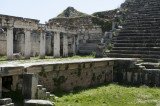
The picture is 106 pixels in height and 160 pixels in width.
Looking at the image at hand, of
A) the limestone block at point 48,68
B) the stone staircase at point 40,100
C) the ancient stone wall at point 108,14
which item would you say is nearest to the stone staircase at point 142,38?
the ancient stone wall at point 108,14

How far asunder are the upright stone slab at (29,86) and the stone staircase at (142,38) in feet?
22.9

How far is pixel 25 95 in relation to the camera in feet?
27.0

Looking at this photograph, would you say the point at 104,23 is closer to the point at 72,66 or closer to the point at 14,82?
the point at 72,66

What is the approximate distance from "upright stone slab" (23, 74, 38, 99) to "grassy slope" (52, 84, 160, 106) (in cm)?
97

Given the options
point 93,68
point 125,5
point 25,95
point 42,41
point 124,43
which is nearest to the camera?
point 25,95

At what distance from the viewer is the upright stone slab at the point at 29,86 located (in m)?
8.13

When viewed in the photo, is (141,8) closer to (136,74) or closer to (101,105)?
(136,74)

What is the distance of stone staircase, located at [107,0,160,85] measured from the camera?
1387 centimetres

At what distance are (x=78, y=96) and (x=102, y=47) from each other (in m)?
7.87

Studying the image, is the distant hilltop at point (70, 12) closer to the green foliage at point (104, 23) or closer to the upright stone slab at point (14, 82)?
the green foliage at point (104, 23)

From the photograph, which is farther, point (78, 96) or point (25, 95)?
point (78, 96)

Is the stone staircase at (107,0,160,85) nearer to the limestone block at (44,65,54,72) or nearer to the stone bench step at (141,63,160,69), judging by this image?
the stone bench step at (141,63,160,69)

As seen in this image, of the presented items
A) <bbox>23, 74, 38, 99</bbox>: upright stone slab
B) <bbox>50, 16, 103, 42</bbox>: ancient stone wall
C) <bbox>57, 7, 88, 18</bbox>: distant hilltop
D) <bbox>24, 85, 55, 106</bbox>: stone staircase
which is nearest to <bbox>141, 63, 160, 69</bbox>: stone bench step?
<bbox>24, 85, 55, 106</bbox>: stone staircase

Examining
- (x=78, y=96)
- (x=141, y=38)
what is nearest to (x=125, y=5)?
A: (x=141, y=38)
